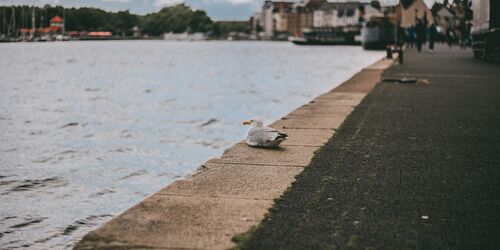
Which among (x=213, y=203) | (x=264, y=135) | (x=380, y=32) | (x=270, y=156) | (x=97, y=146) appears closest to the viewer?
(x=213, y=203)

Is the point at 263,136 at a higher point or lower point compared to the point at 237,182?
higher

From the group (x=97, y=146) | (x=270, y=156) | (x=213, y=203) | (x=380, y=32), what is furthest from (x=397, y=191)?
(x=380, y=32)

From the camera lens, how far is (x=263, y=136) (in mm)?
7258

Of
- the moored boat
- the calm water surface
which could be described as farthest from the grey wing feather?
the moored boat

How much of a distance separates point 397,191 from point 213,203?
145 cm

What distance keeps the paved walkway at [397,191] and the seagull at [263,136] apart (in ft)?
1.70

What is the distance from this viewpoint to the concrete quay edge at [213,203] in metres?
4.04

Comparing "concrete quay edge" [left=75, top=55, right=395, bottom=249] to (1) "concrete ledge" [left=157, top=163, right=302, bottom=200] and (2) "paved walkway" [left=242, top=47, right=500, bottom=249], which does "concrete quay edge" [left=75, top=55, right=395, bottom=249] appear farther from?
(2) "paved walkway" [left=242, top=47, right=500, bottom=249]

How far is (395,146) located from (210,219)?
12.0 ft

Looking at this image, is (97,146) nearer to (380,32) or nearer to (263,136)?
(263,136)

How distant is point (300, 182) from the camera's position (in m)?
5.63

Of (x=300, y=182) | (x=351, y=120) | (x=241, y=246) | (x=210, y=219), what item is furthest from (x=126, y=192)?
(x=241, y=246)

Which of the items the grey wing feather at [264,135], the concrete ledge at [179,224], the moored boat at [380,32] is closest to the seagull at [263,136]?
the grey wing feather at [264,135]

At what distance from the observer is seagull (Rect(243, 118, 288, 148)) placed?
719cm
